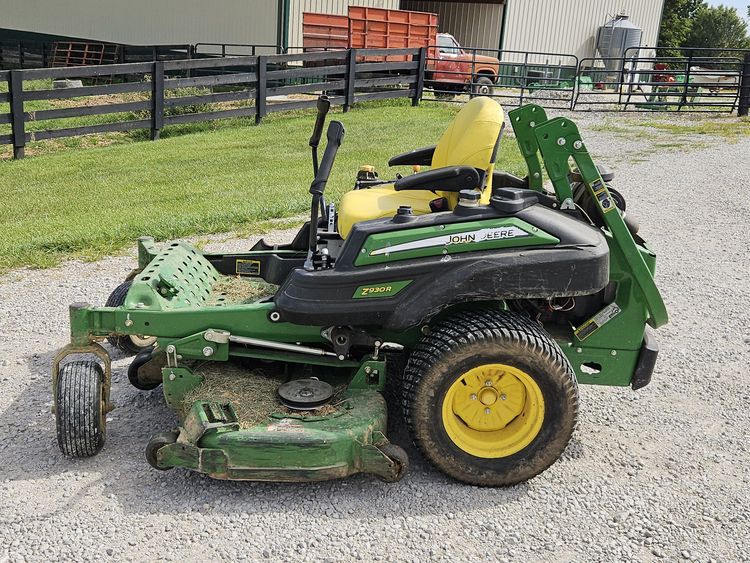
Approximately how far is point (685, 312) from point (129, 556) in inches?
168

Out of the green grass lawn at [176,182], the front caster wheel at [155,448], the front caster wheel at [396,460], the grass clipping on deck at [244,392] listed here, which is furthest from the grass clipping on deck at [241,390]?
the green grass lawn at [176,182]

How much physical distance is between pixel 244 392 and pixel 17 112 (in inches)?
376

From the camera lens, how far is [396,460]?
3.42m

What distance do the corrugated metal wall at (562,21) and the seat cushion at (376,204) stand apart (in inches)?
939

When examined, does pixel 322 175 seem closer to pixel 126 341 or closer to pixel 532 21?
pixel 126 341

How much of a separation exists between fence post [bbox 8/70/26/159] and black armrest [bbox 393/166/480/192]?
9.41 metres

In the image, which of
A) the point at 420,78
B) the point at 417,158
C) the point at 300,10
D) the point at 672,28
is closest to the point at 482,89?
the point at 420,78

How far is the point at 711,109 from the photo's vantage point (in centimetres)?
1831

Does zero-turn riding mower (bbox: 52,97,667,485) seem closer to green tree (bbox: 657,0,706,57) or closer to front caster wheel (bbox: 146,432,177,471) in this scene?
front caster wheel (bbox: 146,432,177,471)

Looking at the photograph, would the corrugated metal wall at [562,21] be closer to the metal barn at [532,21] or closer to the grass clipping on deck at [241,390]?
the metal barn at [532,21]

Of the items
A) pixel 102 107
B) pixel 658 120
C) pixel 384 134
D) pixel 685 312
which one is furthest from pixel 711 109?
pixel 685 312

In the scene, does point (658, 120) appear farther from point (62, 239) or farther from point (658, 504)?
point (658, 504)

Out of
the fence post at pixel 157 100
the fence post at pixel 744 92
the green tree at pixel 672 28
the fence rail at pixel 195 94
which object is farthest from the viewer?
the green tree at pixel 672 28

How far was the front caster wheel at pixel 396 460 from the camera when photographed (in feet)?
11.2
